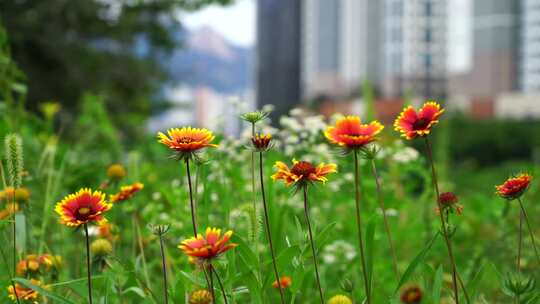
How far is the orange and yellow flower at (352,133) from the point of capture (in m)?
0.64

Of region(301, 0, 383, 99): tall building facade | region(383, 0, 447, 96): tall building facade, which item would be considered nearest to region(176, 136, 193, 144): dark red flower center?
region(383, 0, 447, 96): tall building facade

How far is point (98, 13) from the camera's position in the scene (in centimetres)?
694

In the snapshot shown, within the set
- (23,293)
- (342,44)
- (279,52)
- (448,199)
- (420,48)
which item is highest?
(342,44)

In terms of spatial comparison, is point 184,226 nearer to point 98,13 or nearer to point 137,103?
point 98,13

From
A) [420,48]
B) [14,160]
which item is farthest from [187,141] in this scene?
[420,48]

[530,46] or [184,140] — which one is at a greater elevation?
[530,46]

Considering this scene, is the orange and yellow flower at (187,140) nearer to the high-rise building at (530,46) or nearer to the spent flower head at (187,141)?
the spent flower head at (187,141)

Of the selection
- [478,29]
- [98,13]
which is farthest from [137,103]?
[478,29]

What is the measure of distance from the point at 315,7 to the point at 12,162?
68.5 meters

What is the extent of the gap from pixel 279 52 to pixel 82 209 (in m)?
2.68

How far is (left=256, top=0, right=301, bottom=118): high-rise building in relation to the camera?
3.28 meters

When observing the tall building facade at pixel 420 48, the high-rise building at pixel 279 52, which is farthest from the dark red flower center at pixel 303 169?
the tall building facade at pixel 420 48

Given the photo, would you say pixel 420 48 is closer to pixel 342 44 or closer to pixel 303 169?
pixel 342 44

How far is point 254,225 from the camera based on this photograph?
763 mm
